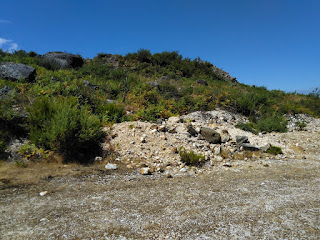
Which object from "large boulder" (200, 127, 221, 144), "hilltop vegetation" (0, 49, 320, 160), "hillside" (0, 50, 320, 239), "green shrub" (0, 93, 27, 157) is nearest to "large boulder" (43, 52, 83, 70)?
"hilltop vegetation" (0, 49, 320, 160)

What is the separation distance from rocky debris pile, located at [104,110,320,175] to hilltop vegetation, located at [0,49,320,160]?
0.92 metres

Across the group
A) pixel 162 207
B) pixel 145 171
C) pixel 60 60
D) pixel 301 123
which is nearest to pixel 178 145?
pixel 145 171

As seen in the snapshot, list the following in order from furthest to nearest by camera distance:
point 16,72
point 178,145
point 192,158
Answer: point 16,72 → point 178,145 → point 192,158

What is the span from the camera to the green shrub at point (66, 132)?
5.38 m

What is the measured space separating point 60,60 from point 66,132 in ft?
45.9

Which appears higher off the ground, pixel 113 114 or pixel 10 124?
pixel 113 114

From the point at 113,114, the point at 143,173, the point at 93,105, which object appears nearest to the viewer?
the point at 143,173

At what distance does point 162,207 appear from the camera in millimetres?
3523

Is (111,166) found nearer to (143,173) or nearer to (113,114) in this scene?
(143,173)

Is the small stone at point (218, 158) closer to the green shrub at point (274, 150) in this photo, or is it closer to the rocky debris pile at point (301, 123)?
the green shrub at point (274, 150)

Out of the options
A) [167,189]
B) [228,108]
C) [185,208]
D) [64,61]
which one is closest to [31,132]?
[167,189]

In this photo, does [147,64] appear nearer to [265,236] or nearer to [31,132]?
[31,132]

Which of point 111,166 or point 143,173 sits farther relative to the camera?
point 111,166

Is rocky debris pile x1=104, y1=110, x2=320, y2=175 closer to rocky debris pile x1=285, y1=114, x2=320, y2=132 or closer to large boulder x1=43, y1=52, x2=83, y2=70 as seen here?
rocky debris pile x1=285, y1=114, x2=320, y2=132
